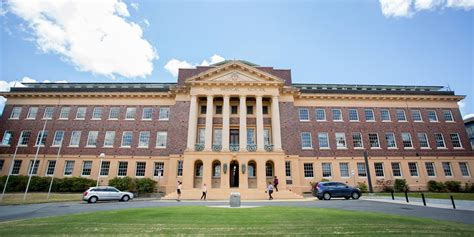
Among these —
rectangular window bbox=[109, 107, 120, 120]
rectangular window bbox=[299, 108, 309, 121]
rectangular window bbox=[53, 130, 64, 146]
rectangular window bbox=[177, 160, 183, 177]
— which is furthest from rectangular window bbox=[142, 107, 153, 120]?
rectangular window bbox=[299, 108, 309, 121]

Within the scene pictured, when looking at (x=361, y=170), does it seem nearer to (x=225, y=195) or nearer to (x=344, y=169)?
(x=344, y=169)

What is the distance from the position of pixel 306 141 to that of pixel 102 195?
2398cm

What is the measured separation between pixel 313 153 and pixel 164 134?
778 inches

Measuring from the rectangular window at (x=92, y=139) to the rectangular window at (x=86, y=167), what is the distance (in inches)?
87.0

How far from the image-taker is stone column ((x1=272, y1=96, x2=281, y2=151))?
28.5 metres

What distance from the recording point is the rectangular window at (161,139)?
3069 cm

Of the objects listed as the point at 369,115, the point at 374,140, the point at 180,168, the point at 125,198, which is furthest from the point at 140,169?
the point at 369,115

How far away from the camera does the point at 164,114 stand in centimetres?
3231

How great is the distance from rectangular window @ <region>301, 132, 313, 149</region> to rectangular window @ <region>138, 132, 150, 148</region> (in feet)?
Answer: 67.0

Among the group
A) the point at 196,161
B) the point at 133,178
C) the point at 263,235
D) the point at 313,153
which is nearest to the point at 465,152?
the point at 313,153

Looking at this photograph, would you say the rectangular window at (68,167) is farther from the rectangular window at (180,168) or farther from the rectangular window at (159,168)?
the rectangular window at (180,168)

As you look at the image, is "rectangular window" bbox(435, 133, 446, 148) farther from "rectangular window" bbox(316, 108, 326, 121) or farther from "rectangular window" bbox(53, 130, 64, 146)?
"rectangular window" bbox(53, 130, 64, 146)

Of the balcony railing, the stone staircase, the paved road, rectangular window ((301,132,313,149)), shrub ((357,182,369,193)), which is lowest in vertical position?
the paved road

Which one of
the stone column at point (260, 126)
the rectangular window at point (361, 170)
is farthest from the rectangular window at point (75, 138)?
the rectangular window at point (361, 170)
